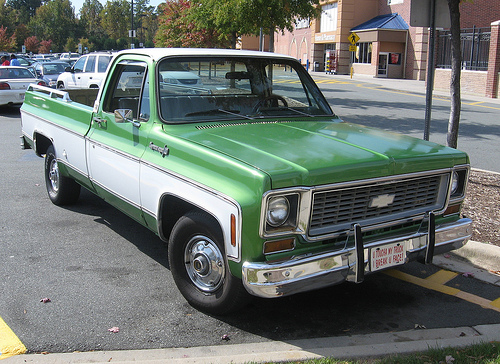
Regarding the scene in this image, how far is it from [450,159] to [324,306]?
1586 mm

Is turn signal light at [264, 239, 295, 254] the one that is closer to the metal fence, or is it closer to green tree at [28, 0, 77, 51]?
the metal fence

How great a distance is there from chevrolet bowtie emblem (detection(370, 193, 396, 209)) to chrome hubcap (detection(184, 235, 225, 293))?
118cm

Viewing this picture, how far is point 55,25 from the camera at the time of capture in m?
89.2

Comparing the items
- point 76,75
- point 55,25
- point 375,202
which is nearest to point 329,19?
point 76,75

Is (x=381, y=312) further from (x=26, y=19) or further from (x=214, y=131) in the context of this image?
(x=26, y=19)

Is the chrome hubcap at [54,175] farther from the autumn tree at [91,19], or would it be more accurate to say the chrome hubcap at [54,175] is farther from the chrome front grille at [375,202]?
the autumn tree at [91,19]

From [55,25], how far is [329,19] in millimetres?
59017

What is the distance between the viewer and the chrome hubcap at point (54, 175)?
6.79 meters

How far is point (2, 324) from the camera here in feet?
13.1

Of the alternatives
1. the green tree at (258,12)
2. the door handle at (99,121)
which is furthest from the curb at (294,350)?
the green tree at (258,12)

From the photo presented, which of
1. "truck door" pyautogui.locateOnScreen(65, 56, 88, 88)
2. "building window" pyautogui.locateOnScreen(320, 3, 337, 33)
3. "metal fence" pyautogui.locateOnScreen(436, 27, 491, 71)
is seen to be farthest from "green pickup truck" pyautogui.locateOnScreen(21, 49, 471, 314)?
"building window" pyautogui.locateOnScreen(320, 3, 337, 33)

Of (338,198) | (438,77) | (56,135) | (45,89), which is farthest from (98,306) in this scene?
(438,77)

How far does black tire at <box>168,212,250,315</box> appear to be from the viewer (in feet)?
12.5

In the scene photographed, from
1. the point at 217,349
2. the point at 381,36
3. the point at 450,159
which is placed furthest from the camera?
the point at 381,36
